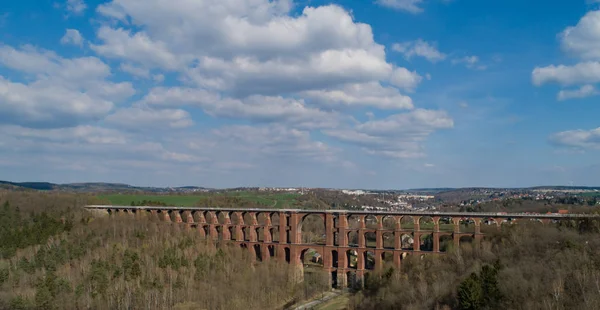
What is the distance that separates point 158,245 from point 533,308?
4877 centimetres

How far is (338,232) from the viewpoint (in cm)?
6925

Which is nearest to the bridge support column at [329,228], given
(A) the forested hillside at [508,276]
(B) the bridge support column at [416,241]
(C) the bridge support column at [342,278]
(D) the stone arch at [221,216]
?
(C) the bridge support column at [342,278]

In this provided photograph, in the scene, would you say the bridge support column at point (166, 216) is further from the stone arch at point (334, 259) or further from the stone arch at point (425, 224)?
the stone arch at point (425, 224)

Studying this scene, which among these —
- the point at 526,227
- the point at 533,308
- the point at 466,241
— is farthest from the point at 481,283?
the point at 466,241

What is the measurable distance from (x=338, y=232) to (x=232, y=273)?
17541 millimetres

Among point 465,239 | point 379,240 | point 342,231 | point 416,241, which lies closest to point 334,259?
point 342,231

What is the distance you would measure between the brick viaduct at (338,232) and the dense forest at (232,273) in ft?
9.25

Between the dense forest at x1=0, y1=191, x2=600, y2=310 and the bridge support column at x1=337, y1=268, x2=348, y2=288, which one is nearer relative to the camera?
the dense forest at x1=0, y1=191, x2=600, y2=310

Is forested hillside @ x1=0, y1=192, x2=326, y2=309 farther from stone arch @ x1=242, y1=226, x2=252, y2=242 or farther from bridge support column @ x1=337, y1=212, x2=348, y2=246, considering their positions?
bridge support column @ x1=337, y1=212, x2=348, y2=246

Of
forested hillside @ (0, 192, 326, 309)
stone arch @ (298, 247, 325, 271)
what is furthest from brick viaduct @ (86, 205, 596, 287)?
stone arch @ (298, 247, 325, 271)

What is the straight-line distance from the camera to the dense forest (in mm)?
36938

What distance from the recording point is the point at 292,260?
71312 mm

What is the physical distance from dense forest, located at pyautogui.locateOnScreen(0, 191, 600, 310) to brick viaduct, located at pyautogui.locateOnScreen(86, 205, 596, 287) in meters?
2.82

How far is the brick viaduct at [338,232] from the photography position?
59562 mm
